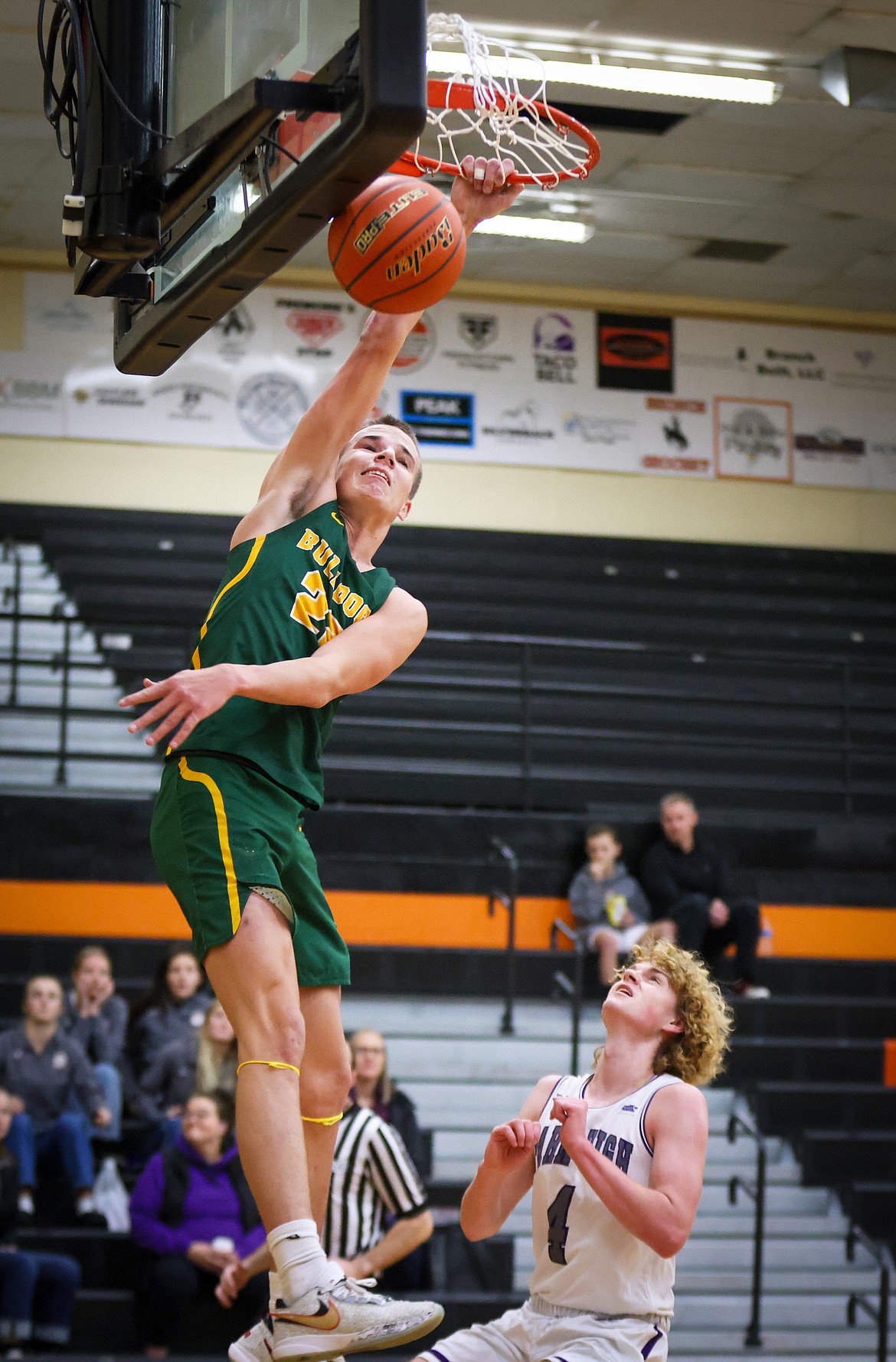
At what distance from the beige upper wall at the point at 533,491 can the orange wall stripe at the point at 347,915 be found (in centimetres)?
415

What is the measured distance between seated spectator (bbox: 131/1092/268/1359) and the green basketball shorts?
11.2 ft

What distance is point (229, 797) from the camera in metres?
3.27

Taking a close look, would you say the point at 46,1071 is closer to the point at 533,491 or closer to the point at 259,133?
the point at 259,133

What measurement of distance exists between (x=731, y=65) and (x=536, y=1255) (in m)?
7.78

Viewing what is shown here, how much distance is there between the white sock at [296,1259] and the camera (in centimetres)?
308

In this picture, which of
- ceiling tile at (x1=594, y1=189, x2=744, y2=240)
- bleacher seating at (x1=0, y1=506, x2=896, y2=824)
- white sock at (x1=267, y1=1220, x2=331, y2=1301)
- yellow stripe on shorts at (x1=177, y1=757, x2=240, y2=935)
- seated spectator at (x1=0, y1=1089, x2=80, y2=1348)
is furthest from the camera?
ceiling tile at (x1=594, y1=189, x2=744, y2=240)

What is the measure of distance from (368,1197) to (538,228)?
7846 mm

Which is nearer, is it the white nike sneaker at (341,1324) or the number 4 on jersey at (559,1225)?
the white nike sneaker at (341,1324)

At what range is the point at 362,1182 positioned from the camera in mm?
6219

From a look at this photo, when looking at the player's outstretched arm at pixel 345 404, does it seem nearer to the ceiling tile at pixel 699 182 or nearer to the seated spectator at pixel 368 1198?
the seated spectator at pixel 368 1198

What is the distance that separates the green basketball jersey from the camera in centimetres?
333

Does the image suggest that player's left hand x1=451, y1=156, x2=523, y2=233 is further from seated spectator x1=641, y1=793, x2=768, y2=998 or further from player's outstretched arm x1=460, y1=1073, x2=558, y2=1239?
seated spectator x1=641, y1=793, x2=768, y2=998

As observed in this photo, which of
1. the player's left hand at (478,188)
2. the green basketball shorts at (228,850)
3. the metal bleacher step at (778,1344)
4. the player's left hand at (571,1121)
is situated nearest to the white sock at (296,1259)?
the green basketball shorts at (228,850)

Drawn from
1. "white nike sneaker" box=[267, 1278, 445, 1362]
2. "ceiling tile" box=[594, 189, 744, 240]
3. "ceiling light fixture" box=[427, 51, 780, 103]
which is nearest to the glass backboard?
"white nike sneaker" box=[267, 1278, 445, 1362]
